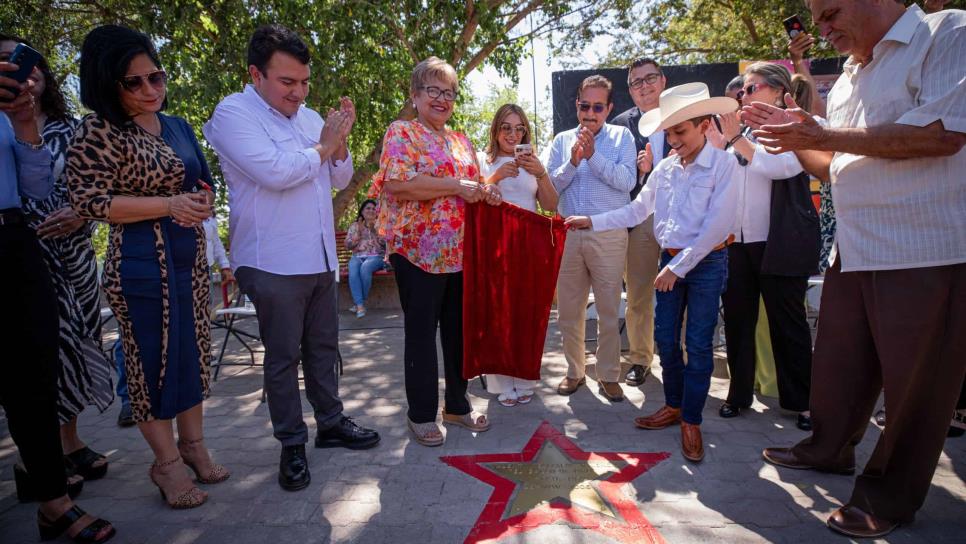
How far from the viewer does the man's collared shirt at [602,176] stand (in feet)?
13.7

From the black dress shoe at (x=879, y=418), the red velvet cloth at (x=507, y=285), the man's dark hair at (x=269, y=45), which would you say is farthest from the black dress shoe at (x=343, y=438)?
the black dress shoe at (x=879, y=418)

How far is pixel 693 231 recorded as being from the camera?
3.35 meters

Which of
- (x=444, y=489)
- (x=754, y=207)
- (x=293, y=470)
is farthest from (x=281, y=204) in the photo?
(x=754, y=207)

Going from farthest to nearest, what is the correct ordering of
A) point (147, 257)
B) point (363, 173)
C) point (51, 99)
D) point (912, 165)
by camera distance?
point (363, 173), point (51, 99), point (147, 257), point (912, 165)

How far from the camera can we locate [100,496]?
10.0 ft

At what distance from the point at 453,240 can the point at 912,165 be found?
230cm

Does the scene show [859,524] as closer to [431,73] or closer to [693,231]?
[693,231]

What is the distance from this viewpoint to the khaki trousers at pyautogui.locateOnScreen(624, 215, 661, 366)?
4449 mm

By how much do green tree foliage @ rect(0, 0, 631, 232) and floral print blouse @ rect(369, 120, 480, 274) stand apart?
4.62 meters

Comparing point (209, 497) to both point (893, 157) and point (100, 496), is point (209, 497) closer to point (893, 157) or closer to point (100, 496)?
point (100, 496)

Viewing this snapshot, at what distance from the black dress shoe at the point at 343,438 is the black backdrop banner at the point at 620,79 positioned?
553 cm

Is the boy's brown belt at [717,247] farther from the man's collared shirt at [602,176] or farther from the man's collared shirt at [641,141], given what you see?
the man's collared shirt at [641,141]

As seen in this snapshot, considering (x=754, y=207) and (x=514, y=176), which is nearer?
(x=754, y=207)

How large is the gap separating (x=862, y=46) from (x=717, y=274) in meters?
1.34
